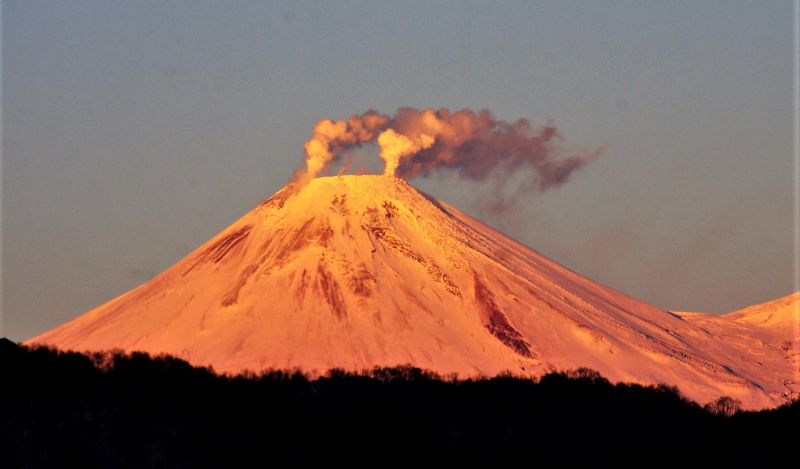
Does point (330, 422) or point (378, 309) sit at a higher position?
point (378, 309)

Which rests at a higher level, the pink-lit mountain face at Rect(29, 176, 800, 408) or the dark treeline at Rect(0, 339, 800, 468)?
the pink-lit mountain face at Rect(29, 176, 800, 408)

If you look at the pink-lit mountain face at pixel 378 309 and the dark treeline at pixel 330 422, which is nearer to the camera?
the dark treeline at pixel 330 422

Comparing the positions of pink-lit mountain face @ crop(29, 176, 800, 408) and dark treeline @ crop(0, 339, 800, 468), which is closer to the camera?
dark treeline @ crop(0, 339, 800, 468)

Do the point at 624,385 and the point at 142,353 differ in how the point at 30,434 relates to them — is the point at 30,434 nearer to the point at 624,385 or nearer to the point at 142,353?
the point at 142,353

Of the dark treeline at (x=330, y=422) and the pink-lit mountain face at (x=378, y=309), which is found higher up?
the pink-lit mountain face at (x=378, y=309)

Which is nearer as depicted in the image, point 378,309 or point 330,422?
point 330,422
